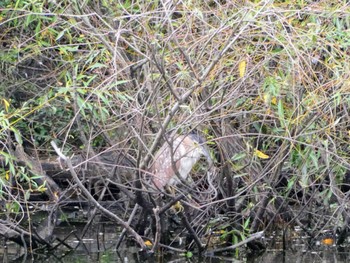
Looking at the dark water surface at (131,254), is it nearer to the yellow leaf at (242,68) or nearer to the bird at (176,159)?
the bird at (176,159)

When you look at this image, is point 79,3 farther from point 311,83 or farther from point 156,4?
point 311,83

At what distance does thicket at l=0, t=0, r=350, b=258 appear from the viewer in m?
5.22

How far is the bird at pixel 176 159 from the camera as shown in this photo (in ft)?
18.2

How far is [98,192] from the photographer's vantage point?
22.2 ft

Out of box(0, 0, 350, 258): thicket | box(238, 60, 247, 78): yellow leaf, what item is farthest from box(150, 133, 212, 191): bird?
box(238, 60, 247, 78): yellow leaf

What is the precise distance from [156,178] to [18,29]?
202 cm

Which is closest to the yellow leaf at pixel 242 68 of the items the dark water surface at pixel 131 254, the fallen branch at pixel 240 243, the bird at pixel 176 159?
the bird at pixel 176 159

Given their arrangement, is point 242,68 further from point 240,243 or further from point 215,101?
point 240,243

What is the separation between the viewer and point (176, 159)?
5434mm

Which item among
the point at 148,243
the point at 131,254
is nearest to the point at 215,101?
the point at 148,243

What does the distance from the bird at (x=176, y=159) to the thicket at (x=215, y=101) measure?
0.09m

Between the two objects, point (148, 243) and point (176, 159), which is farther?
point (148, 243)

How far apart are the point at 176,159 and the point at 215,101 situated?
68cm

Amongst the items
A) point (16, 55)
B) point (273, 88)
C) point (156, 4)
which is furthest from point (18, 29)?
point (273, 88)
